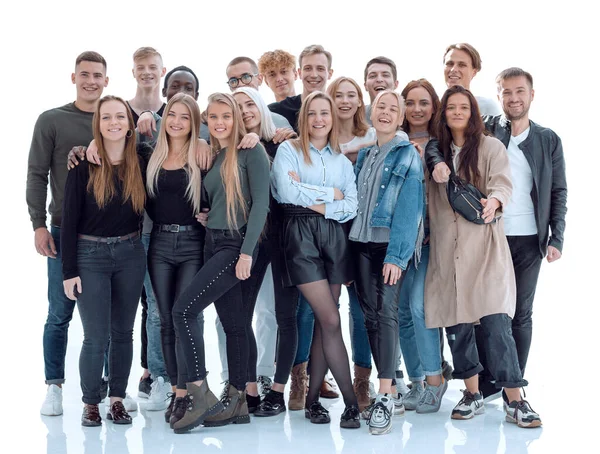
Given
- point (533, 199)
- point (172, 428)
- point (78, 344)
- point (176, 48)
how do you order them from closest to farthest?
point (172, 428) → point (533, 199) → point (78, 344) → point (176, 48)

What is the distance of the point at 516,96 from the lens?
4.55m

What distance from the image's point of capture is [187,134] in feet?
14.0

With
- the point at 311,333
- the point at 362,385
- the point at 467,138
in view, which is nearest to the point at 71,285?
the point at 311,333

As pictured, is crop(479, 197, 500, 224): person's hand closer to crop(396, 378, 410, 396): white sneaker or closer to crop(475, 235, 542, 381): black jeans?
crop(475, 235, 542, 381): black jeans

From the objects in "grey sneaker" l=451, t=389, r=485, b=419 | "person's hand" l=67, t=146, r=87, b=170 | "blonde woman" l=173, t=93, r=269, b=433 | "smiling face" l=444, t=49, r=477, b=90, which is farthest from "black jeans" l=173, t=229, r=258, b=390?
"smiling face" l=444, t=49, r=477, b=90

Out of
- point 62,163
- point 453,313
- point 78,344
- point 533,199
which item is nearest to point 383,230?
point 453,313

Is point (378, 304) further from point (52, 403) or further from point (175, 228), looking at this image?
point (52, 403)

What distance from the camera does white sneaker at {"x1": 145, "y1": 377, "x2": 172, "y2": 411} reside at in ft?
15.0

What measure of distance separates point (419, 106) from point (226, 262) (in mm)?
1392

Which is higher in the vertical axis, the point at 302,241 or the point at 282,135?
the point at 282,135

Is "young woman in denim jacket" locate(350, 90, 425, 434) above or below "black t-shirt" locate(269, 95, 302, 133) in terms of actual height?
below

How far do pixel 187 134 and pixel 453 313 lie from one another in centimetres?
164

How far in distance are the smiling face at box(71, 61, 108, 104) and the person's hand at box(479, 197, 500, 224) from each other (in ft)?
7.18

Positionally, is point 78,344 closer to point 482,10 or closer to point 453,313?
point 453,313
